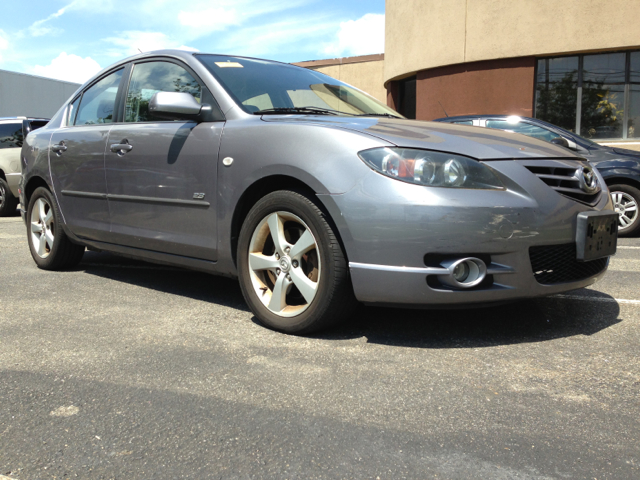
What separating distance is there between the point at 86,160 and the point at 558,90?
1184cm

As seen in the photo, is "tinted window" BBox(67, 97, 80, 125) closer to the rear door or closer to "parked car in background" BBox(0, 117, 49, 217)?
the rear door

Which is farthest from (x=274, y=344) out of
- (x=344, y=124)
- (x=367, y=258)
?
(x=344, y=124)

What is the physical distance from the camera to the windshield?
12.6ft

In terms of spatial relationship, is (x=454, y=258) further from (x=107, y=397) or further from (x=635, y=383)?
(x=107, y=397)

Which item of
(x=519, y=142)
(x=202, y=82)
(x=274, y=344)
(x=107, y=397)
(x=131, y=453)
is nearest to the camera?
(x=131, y=453)

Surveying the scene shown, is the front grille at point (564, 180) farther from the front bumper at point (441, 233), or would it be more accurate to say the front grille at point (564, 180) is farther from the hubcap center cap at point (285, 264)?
the hubcap center cap at point (285, 264)

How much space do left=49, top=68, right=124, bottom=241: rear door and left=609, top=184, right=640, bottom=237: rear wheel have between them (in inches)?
228

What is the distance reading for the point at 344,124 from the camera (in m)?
3.29

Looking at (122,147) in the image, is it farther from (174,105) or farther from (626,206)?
(626,206)

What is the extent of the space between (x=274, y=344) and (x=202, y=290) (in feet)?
4.81

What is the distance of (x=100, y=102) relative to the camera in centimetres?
484

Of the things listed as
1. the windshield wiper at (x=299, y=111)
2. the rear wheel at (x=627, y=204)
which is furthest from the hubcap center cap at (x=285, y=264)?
the rear wheel at (x=627, y=204)

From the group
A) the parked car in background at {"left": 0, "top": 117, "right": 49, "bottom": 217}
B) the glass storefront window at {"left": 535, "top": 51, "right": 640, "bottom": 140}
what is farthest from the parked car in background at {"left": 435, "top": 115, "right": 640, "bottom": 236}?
the parked car in background at {"left": 0, "top": 117, "right": 49, "bottom": 217}

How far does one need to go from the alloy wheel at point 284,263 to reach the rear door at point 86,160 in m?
1.55
